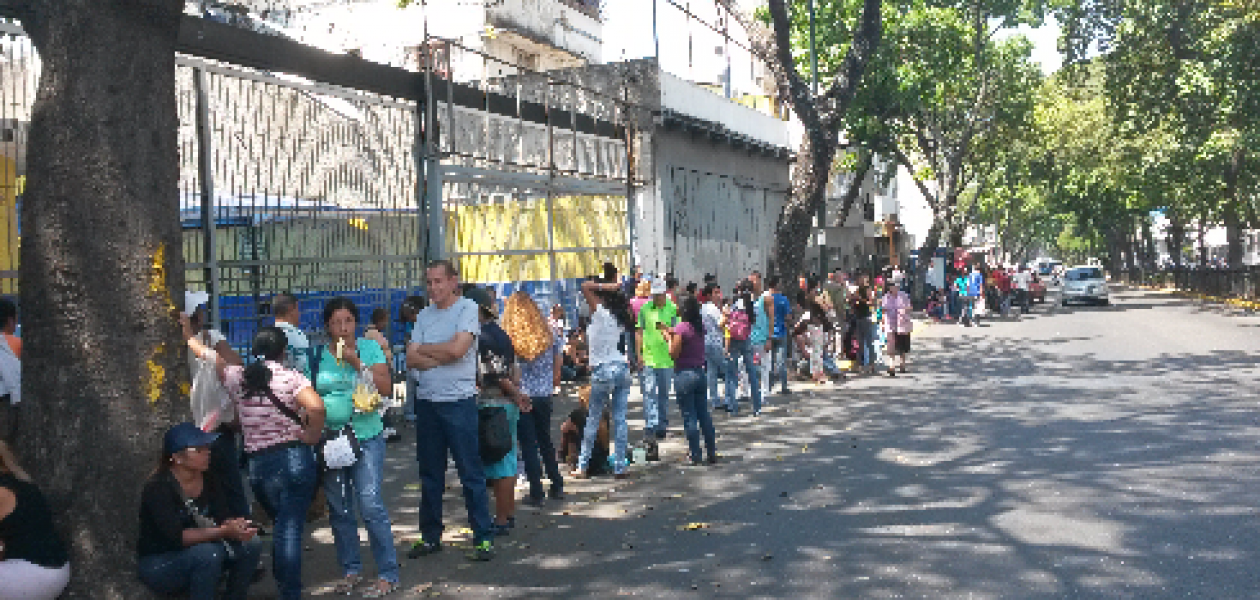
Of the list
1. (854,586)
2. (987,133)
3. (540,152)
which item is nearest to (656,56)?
(540,152)

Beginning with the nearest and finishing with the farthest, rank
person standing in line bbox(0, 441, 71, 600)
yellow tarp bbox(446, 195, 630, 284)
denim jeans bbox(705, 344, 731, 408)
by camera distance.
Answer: person standing in line bbox(0, 441, 71, 600) < denim jeans bbox(705, 344, 731, 408) < yellow tarp bbox(446, 195, 630, 284)

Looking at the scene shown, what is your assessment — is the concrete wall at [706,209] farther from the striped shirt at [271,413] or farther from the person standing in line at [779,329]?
the striped shirt at [271,413]

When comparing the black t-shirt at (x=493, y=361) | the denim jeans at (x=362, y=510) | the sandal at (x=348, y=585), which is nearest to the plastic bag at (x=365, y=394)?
the denim jeans at (x=362, y=510)

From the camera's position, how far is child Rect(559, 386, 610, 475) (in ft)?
35.2

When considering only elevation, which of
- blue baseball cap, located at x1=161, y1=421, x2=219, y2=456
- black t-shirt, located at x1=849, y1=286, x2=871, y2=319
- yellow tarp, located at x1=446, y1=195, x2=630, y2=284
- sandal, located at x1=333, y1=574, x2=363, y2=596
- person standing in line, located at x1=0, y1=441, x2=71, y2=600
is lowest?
sandal, located at x1=333, y1=574, x2=363, y2=596

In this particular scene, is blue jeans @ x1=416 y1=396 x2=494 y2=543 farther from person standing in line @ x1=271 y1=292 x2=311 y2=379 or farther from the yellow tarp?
the yellow tarp

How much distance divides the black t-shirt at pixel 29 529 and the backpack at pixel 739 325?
10.3 meters

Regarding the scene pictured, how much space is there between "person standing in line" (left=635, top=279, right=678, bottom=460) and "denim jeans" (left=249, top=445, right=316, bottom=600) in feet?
16.6

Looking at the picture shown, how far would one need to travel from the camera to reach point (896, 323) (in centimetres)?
1872

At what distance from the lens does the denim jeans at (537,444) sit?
30.4 feet

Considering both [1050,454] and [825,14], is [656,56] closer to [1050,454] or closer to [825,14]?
[825,14]

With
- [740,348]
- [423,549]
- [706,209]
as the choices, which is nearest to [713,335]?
[740,348]

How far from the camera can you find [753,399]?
49.4ft

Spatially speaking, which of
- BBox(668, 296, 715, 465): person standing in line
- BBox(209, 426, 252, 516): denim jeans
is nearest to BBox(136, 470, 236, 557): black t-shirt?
BBox(209, 426, 252, 516): denim jeans
